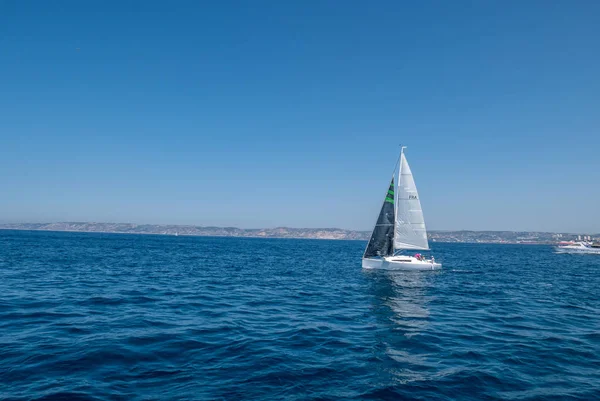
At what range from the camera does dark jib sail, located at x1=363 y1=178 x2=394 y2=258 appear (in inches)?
1905

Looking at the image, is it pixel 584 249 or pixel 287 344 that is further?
pixel 584 249

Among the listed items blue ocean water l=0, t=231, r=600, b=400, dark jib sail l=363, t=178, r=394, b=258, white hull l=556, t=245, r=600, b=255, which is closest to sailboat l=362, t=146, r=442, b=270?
dark jib sail l=363, t=178, r=394, b=258

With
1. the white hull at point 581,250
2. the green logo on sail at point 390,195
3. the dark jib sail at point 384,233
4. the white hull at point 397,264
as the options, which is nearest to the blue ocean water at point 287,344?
the white hull at point 397,264

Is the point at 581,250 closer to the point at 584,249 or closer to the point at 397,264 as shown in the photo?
the point at 584,249

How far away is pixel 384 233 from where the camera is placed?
48656 mm

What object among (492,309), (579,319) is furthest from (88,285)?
(579,319)

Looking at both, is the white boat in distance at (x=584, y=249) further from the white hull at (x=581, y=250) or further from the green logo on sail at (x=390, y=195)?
the green logo on sail at (x=390, y=195)

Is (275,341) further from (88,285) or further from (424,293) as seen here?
(88,285)

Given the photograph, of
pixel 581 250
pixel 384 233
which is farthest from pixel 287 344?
pixel 581 250

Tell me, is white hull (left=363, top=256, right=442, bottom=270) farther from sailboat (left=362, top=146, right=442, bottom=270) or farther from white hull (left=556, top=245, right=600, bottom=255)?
white hull (left=556, top=245, right=600, bottom=255)

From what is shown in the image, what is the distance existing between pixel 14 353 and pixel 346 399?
11.4m

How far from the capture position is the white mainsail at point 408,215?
1946 inches

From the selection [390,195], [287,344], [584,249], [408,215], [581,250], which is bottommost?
[581,250]

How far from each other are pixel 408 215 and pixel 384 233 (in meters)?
4.36
